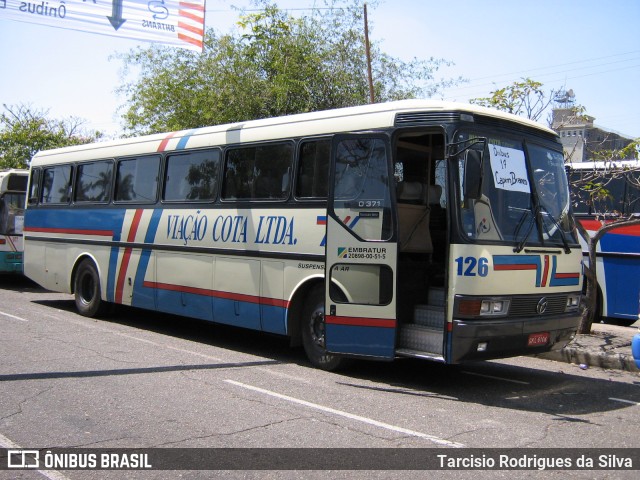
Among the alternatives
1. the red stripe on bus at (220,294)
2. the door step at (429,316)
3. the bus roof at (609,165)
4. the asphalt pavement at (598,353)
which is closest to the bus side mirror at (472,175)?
the door step at (429,316)

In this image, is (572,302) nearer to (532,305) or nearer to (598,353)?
(532,305)

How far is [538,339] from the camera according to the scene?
25.0ft

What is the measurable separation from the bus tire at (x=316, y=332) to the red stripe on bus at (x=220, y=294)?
1.10 feet

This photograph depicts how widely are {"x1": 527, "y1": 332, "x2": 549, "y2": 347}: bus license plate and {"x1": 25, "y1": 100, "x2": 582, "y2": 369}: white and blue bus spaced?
2cm

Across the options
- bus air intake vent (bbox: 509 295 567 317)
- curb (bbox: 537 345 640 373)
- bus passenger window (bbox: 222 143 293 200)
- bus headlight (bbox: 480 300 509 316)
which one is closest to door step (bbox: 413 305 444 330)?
bus headlight (bbox: 480 300 509 316)

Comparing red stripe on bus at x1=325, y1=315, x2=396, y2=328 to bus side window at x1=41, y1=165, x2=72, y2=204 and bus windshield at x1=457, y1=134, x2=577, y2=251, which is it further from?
Result: bus side window at x1=41, y1=165, x2=72, y2=204

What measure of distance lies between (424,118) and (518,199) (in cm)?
139

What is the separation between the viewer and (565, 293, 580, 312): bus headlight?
26.6ft

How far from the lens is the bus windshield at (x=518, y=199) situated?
7305mm

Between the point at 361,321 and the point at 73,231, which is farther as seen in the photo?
the point at 73,231

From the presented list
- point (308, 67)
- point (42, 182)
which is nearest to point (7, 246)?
point (42, 182)

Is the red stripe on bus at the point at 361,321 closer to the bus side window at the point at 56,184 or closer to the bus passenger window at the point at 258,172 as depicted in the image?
the bus passenger window at the point at 258,172

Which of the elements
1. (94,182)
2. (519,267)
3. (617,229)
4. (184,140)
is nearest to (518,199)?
(519,267)

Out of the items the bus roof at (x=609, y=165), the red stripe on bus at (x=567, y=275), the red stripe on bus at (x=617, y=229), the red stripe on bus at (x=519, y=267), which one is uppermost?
the bus roof at (x=609, y=165)
